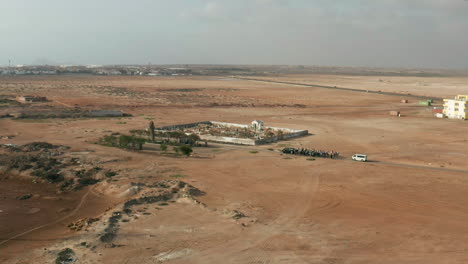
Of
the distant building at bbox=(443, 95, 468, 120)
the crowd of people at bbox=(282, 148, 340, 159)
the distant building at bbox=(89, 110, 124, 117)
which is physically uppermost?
the distant building at bbox=(443, 95, 468, 120)

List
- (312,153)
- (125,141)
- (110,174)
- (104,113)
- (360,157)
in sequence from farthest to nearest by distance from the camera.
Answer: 1. (104,113)
2. (125,141)
3. (312,153)
4. (360,157)
5. (110,174)

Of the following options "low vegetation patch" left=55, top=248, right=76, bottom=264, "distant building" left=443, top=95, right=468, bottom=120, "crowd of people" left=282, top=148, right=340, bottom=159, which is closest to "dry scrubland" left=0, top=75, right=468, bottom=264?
"low vegetation patch" left=55, top=248, right=76, bottom=264

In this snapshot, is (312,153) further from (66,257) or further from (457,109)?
(457,109)

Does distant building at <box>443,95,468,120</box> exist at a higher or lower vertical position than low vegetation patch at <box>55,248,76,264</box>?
higher

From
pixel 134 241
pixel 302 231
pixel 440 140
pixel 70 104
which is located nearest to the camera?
pixel 134 241

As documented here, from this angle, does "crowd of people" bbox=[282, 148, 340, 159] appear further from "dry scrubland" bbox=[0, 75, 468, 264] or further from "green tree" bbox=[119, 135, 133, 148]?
"green tree" bbox=[119, 135, 133, 148]

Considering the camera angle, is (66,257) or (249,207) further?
(249,207)

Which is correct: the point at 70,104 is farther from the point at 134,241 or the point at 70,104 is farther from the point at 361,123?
the point at 134,241

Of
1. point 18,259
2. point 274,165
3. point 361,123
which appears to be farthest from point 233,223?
point 361,123

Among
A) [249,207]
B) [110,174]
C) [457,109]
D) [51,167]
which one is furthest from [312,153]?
[457,109]
